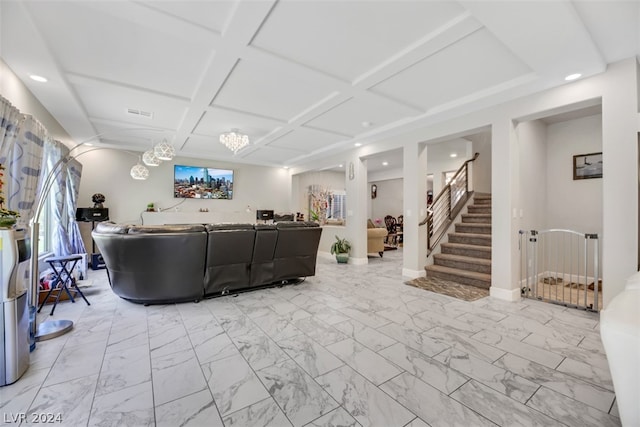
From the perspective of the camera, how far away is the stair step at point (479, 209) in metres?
5.70

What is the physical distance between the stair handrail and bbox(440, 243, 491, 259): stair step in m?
0.22

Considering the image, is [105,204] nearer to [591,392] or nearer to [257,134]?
[257,134]

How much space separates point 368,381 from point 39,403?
2.07 metres

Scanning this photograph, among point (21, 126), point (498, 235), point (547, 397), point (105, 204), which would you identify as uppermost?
point (21, 126)

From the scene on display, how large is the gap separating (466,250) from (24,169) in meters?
6.24

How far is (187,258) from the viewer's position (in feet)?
10.7

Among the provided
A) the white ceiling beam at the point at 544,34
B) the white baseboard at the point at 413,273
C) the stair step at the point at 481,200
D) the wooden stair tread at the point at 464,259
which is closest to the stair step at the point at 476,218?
the stair step at the point at 481,200

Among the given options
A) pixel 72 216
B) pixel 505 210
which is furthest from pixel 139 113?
pixel 505 210

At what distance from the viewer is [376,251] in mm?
6953

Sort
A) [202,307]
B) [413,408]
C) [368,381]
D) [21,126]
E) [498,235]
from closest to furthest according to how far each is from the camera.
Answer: [413,408] → [368,381] → [21,126] → [202,307] → [498,235]

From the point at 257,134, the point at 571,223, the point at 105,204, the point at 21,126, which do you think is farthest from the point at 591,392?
the point at 105,204

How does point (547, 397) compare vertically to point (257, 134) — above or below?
below

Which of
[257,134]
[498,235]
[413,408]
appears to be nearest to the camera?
[413,408]

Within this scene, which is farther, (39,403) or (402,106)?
(402,106)
